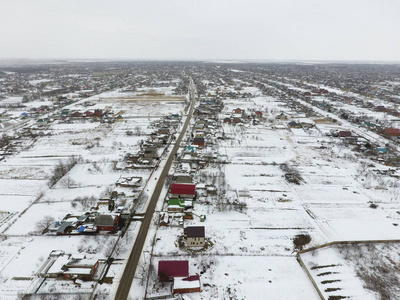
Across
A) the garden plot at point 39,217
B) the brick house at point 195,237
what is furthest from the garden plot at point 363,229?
the garden plot at point 39,217

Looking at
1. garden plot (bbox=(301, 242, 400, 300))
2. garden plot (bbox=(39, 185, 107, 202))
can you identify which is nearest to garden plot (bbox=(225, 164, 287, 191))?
garden plot (bbox=(301, 242, 400, 300))

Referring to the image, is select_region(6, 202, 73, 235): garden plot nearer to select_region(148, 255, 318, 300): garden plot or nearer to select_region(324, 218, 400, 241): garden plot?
select_region(148, 255, 318, 300): garden plot

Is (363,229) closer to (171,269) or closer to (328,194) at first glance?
(328,194)

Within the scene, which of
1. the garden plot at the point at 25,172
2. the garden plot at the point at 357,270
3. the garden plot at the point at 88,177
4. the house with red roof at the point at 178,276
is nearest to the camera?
the house with red roof at the point at 178,276

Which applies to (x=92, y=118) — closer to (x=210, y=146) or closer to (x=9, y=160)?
(x=9, y=160)

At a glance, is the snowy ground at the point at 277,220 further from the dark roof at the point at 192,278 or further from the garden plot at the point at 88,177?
the garden plot at the point at 88,177

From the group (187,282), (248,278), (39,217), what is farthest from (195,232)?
(39,217)

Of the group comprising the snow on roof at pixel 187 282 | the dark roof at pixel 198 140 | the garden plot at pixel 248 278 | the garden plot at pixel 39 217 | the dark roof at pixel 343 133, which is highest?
the dark roof at pixel 343 133

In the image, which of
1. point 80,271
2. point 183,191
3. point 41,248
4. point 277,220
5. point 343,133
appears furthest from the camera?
point 343,133
